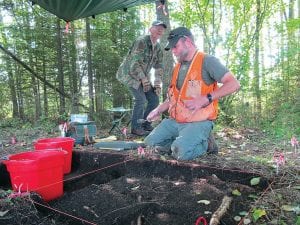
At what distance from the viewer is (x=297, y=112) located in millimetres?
6672

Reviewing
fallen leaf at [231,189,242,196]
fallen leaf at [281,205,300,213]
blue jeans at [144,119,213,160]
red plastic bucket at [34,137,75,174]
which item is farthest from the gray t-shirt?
fallen leaf at [281,205,300,213]

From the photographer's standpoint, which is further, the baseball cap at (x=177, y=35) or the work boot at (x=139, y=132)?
the work boot at (x=139, y=132)

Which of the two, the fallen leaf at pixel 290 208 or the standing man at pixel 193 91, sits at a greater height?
the standing man at pixel 193 91

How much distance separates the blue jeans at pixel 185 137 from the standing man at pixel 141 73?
1.23 metres

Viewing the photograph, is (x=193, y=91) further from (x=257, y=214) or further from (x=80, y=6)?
(x=80, y=6)

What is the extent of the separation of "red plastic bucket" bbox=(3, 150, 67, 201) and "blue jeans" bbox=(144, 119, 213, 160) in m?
1.22

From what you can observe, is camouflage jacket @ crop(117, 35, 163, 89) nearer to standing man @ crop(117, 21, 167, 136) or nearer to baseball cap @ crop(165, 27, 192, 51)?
standing man @ crop(117, 21, 167, 136)

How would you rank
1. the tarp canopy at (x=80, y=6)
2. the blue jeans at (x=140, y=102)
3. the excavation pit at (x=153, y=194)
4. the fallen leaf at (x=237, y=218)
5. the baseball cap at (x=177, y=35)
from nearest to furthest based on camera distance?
1. the fallen leaf at (x=237, y=218)
2. the excavation pit at (x=153, y=194)
3. the baseball cap at (x=177, y=35)
4. the tarp canopy at (x=80, y=6)
5. the blue jeans at (x=140, y=102)

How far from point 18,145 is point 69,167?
1.57 meters

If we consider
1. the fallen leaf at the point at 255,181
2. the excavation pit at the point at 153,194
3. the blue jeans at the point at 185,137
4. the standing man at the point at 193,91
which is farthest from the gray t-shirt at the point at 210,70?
the fallen leaf at the point at 255,181

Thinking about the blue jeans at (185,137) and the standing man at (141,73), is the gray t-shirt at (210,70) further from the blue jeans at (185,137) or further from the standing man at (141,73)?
the standing man at (141,73)

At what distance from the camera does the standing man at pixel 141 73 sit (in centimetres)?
527

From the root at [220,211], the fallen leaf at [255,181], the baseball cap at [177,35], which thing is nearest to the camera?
the root at [220,211]

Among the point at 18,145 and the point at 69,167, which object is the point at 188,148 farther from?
the point at 18,145
